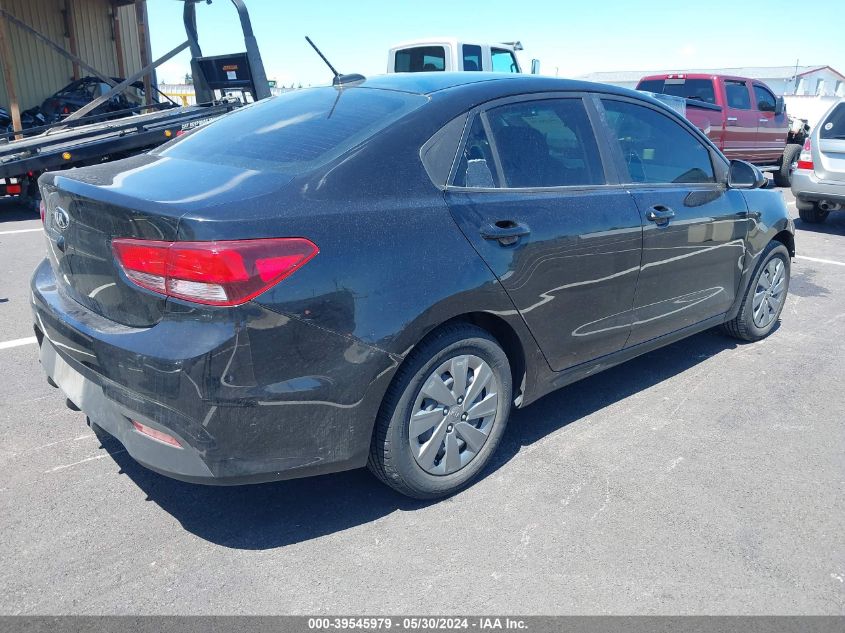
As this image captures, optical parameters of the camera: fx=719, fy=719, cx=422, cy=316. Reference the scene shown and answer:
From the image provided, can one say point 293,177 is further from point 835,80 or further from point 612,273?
point 835,80

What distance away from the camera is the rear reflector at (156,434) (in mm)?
2422

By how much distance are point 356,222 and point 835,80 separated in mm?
68257

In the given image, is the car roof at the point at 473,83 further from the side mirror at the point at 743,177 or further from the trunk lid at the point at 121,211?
the side mirror at the point at 743,177

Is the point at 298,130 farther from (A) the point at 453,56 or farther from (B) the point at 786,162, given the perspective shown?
(B) the point at 786,162

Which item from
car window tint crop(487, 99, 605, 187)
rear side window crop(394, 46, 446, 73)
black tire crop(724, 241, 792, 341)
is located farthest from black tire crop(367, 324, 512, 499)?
rear side window crop(394, 46, 446, 73)

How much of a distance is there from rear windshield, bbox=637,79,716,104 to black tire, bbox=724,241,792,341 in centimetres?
869

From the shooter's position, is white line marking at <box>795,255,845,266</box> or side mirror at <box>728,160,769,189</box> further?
white line marking at <box>795,255,845,266</box>

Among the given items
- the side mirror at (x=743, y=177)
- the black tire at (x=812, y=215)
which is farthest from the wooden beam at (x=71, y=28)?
the side mirror at (x=743, y=177)

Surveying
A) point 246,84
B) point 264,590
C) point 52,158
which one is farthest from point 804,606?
point 246,84

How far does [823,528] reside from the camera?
9.67ft

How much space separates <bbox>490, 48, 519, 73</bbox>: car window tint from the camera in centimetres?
1184

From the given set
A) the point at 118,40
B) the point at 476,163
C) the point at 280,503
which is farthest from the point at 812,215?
the point at 118,40

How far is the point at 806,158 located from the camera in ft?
31.3

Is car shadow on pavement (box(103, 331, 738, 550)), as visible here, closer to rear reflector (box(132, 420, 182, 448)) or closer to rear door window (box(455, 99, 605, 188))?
rear reflector (box(132, 420, 182, 448))
